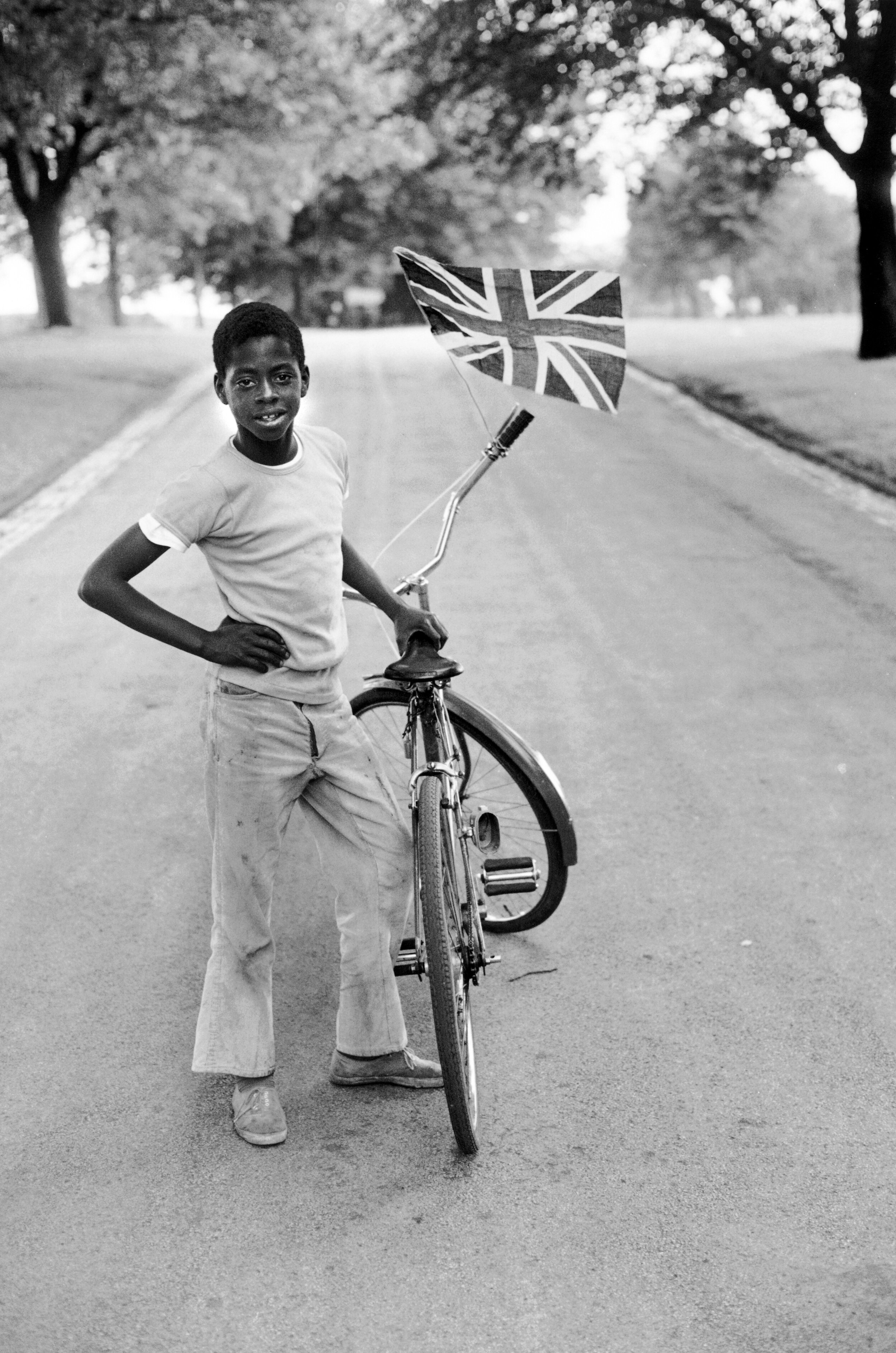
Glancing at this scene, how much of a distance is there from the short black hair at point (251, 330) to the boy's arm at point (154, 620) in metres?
0.47

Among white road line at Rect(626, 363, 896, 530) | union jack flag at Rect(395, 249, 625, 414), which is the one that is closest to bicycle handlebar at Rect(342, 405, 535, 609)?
union jack flag at Rect(395, 249, 625, 414)

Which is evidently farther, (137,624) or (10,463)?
(10,463)

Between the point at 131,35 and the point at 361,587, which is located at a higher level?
the point at 131,35

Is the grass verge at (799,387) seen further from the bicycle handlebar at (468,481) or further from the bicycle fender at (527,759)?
the bicycle fender at (527,759)

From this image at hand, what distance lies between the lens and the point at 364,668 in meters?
7.50

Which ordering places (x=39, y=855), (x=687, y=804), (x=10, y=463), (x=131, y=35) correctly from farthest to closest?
(x=131, y=35) < (x=10, y=463) < (x=687, y=804) < (x=39, y=855)

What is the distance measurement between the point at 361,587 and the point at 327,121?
26.4m

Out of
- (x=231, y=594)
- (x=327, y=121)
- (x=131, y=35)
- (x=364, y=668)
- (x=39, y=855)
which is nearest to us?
(x=231, y=594)

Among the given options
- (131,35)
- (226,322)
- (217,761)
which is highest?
(131,35)

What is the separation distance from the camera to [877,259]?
70.0 feet

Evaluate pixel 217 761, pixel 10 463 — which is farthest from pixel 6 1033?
pixel 10 463

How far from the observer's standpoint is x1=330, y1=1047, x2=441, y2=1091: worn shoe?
3.87m

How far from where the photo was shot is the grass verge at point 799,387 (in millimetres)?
14406

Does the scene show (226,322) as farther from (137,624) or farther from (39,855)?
(39,855)
